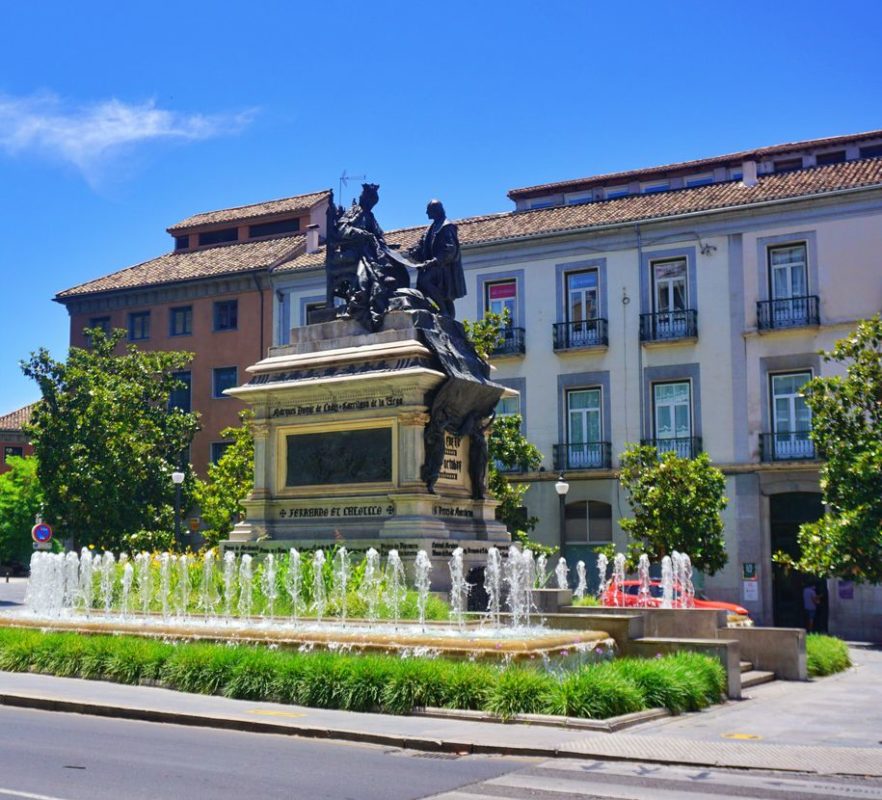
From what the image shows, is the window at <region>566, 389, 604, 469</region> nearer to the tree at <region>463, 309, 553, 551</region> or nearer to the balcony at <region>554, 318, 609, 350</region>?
the balcony at <region>554, 318, 609, 350</region>

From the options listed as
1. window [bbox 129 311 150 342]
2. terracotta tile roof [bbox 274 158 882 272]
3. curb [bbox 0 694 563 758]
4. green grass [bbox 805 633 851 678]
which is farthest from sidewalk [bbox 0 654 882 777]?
window [bbox 129 311 150 342]

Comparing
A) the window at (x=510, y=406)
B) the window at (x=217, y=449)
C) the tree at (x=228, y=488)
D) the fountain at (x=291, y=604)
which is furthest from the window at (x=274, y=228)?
the fountain at (x=291, y=604)

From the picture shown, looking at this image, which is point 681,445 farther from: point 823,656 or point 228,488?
point 823,656

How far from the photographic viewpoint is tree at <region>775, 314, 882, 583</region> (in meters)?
15.3

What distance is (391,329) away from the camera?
20281 millimetres

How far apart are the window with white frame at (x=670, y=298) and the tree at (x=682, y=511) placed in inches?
243

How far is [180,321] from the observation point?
48.5 meters

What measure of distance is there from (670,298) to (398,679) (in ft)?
89.2

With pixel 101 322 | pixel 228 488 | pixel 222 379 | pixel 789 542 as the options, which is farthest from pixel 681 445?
pixel 101 322

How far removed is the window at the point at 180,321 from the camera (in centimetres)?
4816

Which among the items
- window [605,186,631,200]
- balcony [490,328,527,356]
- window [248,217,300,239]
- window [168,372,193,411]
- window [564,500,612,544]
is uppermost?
window [248,217,300,239]

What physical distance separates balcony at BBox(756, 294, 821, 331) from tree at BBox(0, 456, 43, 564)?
4425cm

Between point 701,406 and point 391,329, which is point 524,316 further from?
point 391,329

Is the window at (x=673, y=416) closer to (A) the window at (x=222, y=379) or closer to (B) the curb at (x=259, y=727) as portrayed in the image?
(A) the window at (x=222, y=379)
